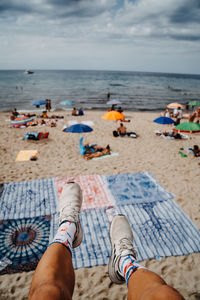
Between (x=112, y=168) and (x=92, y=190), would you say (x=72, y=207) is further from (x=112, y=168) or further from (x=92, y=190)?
(x=112, y=168)

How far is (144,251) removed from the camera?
3.99 meters

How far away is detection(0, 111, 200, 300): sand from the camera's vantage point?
3375 millimetres

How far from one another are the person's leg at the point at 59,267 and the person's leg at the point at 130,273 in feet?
1.95

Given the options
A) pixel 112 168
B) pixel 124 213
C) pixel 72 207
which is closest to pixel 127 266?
pixel 72 207

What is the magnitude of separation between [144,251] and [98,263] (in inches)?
44.8

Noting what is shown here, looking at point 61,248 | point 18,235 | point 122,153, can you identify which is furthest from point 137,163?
point 61,248

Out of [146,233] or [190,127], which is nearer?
[146,233]

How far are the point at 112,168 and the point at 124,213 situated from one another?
312cm

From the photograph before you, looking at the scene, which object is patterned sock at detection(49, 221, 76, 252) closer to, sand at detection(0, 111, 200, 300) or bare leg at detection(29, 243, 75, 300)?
bare leg at detection(29, 243, 75, 300)

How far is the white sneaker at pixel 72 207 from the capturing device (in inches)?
97.6

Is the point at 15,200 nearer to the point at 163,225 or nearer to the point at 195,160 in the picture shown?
the point at 163,225

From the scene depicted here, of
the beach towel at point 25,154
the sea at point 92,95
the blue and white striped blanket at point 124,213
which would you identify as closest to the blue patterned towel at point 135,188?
the blue and white striped blanket at point 124,213

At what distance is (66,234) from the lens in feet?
7.19

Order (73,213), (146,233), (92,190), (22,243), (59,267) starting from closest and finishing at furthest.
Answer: (59,267) < (73,213) < (22,243) < (146,233) < (92,190)
